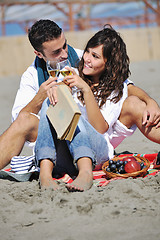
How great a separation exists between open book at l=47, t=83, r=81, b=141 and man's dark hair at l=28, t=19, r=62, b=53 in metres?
1.11

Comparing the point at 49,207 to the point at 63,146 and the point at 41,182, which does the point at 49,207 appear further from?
the point at 63,146

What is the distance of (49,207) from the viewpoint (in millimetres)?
2805

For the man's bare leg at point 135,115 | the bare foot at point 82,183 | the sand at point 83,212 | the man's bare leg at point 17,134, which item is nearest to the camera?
the sand at point 83,212

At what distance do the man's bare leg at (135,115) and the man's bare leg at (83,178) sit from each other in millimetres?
754

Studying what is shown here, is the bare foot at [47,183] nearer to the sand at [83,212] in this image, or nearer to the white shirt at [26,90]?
the sand at [83,212]

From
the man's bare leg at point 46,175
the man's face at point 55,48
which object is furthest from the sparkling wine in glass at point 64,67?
the man's bare leg at point 46,175

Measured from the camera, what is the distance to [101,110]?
150 inches

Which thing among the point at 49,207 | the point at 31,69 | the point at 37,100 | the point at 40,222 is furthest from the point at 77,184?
the point at 31,69

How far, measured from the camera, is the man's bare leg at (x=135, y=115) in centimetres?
379

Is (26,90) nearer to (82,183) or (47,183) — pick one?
(47,183)

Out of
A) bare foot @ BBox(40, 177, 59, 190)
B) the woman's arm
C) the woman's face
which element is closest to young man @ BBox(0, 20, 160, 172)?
the woman's arm

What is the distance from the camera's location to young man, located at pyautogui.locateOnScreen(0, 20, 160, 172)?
3.69m

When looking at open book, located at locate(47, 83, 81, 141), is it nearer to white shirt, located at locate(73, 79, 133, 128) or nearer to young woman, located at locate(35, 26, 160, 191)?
young woman, located at locate(35, 26, 160, 191)

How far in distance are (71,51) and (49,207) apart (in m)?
2.32
